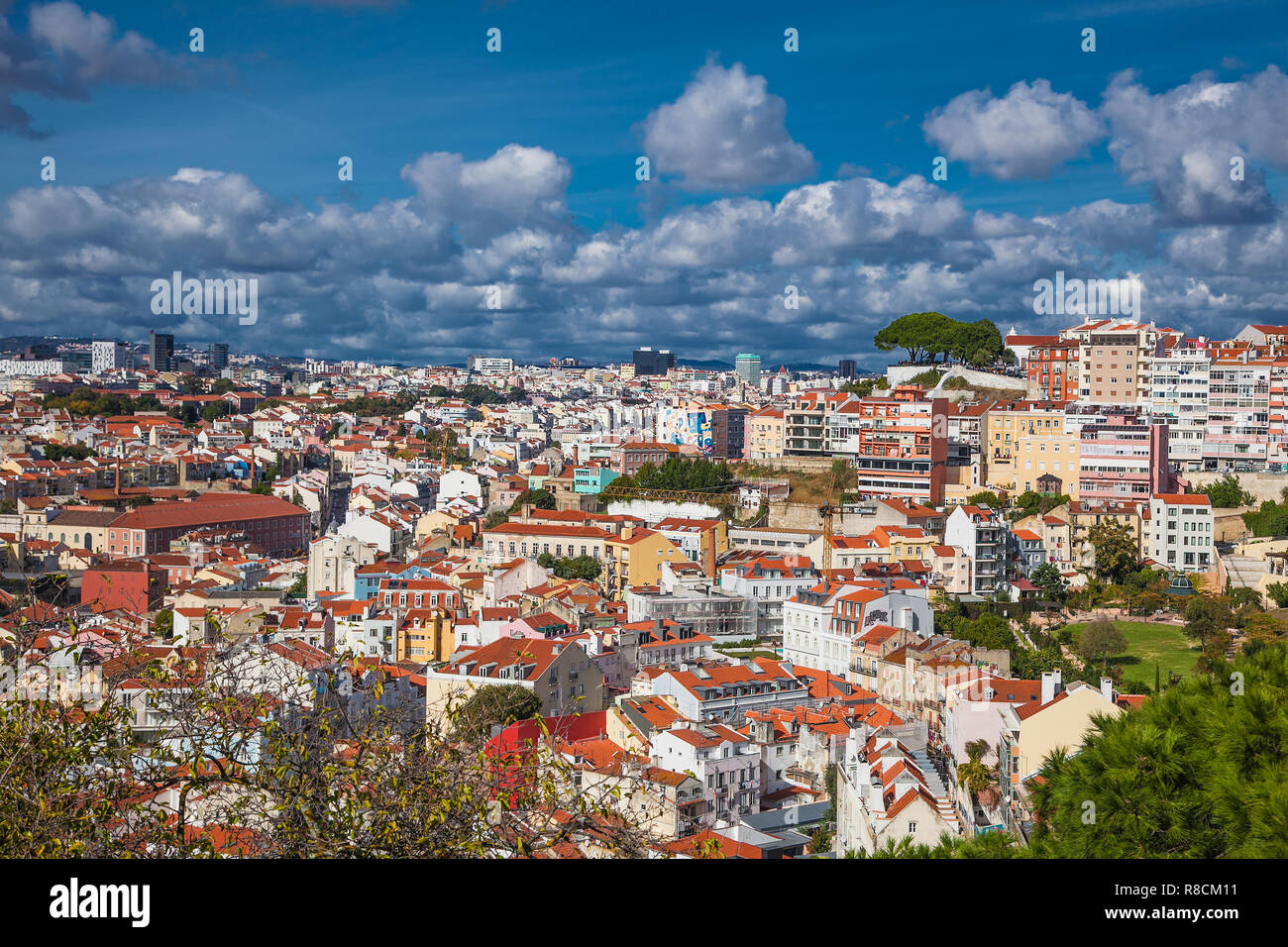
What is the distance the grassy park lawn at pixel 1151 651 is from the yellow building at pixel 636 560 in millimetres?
6668

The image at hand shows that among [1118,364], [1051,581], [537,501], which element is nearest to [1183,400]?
[1118,364]

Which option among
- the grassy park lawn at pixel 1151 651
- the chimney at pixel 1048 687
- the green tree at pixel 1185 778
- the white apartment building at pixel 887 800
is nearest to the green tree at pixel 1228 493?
the grassy park lawn at pixel 1151 651

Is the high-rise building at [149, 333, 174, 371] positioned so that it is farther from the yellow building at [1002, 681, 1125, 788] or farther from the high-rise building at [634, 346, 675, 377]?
the yellow building at [1002, 681, 1125, 788]

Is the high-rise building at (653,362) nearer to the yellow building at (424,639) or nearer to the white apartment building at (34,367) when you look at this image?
the white apartment building at (34,367)

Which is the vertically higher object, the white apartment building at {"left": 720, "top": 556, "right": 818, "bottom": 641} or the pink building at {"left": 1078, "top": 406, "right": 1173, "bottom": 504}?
the pink building at {"left": 1078, "top": 406, "right": 1173, "bottom": 504}

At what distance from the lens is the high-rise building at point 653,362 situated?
285 ft

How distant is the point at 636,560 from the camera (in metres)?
20.8

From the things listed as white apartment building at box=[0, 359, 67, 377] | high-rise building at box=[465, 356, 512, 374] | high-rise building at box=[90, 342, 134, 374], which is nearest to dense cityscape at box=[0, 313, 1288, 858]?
white apartment building at box=[0, 359, 67, 377]

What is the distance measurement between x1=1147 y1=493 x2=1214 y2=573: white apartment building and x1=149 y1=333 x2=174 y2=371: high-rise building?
2071 inches

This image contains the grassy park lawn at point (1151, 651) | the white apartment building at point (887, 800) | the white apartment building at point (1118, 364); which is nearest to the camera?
the white apartment building at point (887, 800)

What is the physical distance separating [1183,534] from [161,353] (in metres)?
53.6

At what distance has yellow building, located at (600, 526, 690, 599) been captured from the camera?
816 inches
